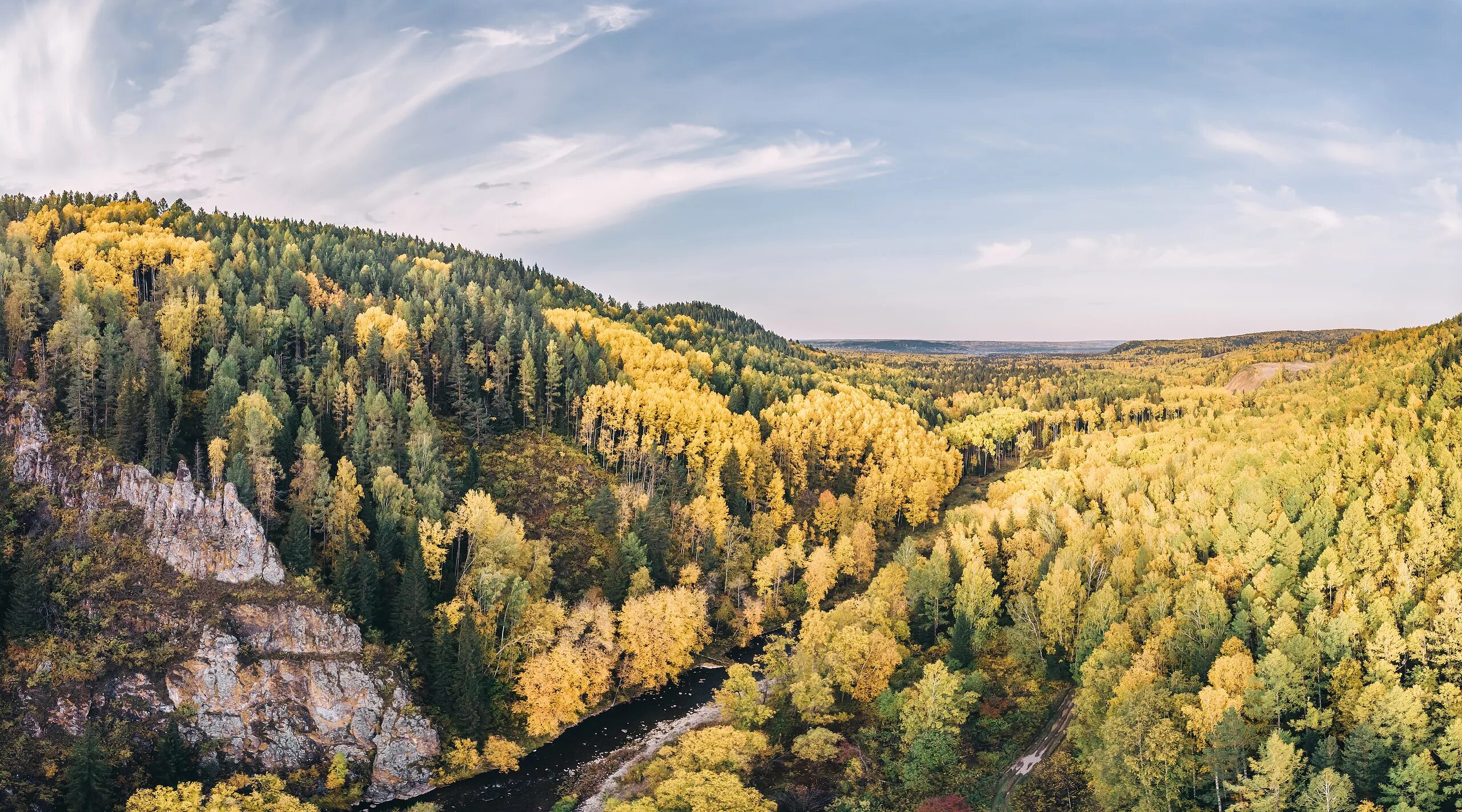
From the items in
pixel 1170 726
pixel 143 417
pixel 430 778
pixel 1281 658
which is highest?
pixel 143 417

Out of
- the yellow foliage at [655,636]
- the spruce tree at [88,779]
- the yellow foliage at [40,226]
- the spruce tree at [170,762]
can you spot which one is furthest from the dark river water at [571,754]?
the yellow foliage at [40,226]

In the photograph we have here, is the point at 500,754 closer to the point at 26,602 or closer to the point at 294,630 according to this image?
the point at 294,630

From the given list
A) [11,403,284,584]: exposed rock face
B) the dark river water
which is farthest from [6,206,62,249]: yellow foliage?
the dark river water

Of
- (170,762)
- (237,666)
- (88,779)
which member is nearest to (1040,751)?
(237,666)

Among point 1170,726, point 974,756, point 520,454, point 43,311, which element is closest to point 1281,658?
point 1170,726

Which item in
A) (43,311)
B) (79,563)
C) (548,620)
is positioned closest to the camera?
(79,563)

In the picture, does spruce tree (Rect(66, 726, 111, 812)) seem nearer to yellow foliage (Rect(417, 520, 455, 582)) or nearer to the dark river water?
the dark river water

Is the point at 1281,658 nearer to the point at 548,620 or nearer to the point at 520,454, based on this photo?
the point at 548,620
